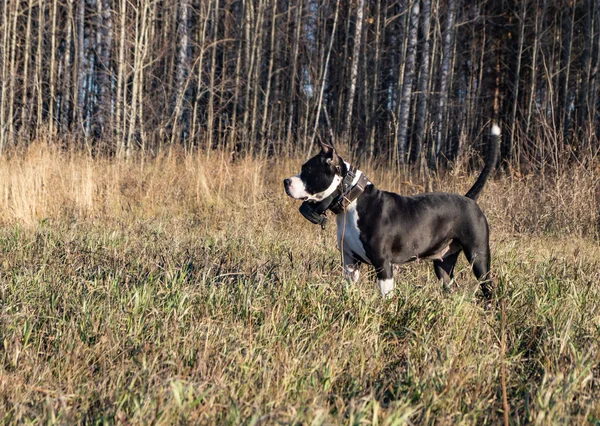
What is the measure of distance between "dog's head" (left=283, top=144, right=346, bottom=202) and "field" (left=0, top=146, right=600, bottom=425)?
485 mm

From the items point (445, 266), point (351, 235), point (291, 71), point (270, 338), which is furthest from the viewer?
point (291, 71)

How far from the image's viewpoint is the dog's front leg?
400 cm

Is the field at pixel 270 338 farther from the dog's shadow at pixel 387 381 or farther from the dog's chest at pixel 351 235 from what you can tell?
the dog's chest at pixel 351 235

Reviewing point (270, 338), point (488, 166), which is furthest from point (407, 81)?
point (270, 338)

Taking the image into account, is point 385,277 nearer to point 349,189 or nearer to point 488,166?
point 349,189

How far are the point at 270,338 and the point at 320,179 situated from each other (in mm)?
1603

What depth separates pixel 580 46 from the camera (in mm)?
20062

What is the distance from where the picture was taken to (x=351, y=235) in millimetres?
4203

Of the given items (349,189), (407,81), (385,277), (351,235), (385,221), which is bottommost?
(385,277)

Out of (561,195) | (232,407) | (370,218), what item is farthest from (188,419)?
(561,195)

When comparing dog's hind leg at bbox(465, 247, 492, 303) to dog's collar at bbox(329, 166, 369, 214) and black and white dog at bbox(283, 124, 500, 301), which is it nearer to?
black and white dog at bbox(283, 124, 500, 301)

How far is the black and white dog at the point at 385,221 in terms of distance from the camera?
4.17m

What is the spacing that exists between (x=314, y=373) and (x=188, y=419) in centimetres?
64

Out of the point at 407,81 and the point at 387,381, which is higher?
the point at 407,81
